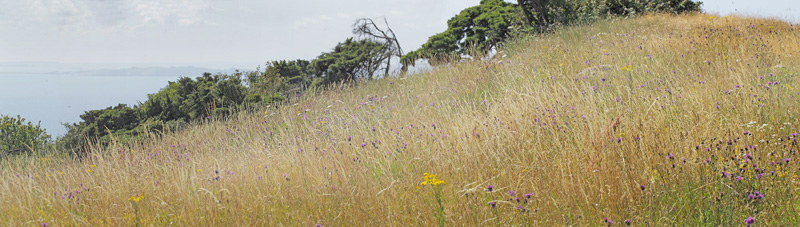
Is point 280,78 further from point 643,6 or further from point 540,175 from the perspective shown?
point 540,175

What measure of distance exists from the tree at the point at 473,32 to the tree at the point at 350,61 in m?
1.13

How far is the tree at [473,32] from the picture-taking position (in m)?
13.2

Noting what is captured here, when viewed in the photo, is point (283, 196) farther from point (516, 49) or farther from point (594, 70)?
point (516, 49)

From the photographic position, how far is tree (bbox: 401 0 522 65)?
1316 centimetres

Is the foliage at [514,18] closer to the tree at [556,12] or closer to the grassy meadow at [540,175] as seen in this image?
the tree at [556,12]

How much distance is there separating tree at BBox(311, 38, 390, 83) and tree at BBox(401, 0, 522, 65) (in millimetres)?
1128

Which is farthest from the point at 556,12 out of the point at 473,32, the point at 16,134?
the point at 16,134

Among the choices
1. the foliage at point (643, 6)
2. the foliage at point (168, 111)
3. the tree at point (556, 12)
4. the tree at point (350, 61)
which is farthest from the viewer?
the tree at point (350, 61)

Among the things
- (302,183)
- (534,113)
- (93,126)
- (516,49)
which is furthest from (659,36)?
(93,126)

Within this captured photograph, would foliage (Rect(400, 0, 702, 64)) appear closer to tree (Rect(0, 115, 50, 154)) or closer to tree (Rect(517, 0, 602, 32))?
tree (Rect(517, 0, 602, 32))

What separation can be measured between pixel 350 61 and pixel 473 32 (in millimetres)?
3700

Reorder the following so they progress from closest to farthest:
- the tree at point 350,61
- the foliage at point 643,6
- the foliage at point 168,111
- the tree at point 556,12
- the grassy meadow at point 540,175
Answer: the grassy meadow at point 540,175 → the foliage at point 168,111 → the tree at point 556,12 → the foliage at point 643,6 → the tree at point 350,61

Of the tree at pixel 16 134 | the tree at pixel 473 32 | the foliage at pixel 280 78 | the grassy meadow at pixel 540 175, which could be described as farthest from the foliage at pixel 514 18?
the tree at pixel 16 134

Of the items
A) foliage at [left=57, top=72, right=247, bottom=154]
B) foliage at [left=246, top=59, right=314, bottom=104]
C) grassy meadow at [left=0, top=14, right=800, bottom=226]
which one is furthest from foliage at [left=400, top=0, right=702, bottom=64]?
grassy meadow at [left=0, top=14, right=800, bottom=226]
